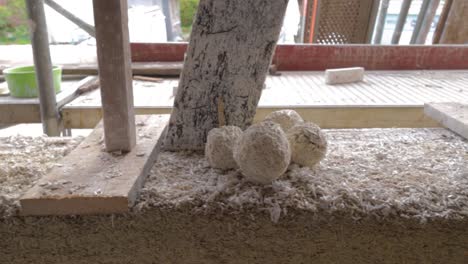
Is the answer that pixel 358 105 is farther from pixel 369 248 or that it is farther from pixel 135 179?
pixel 135 179

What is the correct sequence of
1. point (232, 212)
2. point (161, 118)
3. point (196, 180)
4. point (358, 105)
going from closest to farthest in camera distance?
point (232, 212) < point (196, 180) < point (161, 118) < point (358, 105)

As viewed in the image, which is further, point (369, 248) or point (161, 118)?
point (161, 118)

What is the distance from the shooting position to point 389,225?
80 cm

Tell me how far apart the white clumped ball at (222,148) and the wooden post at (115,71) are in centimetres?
22

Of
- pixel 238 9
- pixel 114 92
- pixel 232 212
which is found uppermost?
pixel 238 9

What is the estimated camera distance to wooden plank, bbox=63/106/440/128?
6.68 ft

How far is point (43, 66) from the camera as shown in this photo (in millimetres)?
1873

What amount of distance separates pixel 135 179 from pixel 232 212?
0.23m

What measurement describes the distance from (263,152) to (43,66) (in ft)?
5.15

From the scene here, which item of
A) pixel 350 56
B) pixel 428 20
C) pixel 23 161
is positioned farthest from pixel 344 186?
pixel 428 20

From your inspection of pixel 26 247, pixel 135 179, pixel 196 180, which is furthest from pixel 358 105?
pixel 26 247

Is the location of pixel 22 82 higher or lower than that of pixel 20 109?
higher

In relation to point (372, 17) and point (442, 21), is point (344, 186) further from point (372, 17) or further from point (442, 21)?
point (442, 21)

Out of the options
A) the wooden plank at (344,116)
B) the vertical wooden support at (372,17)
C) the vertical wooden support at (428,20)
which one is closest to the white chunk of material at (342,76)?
the wooden plank at (344,116)
